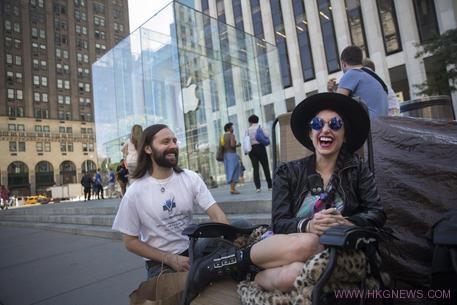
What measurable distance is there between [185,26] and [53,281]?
40.3 ft

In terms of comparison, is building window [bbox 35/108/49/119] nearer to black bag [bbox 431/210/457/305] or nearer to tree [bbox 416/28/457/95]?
tree [bbox 416/28/457/95]

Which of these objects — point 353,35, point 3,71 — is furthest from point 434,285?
point 3,71

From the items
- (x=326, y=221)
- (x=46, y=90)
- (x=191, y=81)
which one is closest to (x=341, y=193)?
(x=326, y=221)

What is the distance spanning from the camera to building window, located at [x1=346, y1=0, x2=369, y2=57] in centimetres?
2517

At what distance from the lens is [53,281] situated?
13.2 ft

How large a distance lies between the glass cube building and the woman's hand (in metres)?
12.0

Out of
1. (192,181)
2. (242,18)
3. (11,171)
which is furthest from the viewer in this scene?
(11,171)

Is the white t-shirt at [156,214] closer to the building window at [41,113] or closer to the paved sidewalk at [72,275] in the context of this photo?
the paved sidewalk at [72,275]

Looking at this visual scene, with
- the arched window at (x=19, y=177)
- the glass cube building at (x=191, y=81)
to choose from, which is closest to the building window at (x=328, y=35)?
the glass cube building at (x=191, y=81)

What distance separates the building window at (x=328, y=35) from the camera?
87.5 feet

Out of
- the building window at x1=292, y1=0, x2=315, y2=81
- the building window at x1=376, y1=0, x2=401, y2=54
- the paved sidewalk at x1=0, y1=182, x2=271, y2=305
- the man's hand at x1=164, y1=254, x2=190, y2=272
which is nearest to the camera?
the man's hand at x1=164, y1=254, x2=190, y2=272

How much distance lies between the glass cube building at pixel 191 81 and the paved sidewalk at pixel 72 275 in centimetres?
838

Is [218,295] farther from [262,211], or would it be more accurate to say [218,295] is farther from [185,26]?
[185,26]

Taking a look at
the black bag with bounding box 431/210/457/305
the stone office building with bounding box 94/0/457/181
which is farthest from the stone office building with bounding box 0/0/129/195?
the black bag with bounding box 431/210/457/305
